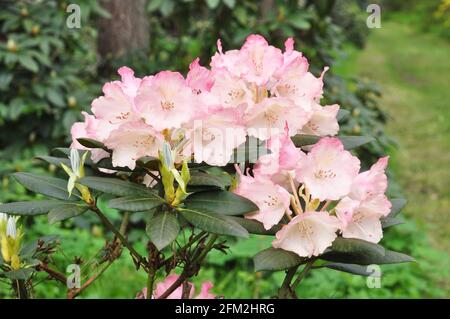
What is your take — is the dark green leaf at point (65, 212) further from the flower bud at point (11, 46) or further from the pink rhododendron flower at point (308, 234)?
the flower bud at point (11, 46)

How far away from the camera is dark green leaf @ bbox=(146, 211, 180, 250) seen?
41.8 inches

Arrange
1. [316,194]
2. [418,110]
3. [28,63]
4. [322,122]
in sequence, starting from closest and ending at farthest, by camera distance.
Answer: [316,194]
[322,122]
[28,63]
[418,110]

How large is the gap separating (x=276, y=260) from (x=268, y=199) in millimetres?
107

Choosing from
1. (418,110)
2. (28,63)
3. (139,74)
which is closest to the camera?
A: (28,63)

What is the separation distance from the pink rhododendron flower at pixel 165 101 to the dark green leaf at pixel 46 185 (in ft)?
0.81

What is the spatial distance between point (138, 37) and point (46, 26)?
66cm

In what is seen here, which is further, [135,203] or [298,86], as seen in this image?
[298,86]

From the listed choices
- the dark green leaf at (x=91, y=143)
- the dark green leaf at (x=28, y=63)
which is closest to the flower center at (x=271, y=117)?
the dark green leaf at (x=91, y=143)

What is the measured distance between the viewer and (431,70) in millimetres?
11750

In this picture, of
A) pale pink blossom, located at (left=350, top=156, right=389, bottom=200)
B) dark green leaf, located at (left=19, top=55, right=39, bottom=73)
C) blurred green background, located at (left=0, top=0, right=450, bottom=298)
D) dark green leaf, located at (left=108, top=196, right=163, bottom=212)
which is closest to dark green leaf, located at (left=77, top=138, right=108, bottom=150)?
dark green leaf, located at (left=108, top=196, right=163, bottom=212)

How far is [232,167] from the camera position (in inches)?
50.0

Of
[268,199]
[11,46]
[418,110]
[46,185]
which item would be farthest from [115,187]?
[418,110]

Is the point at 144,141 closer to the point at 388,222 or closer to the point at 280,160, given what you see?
the point at 280,160

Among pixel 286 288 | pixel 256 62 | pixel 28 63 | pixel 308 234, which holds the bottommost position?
pixel 286 288
